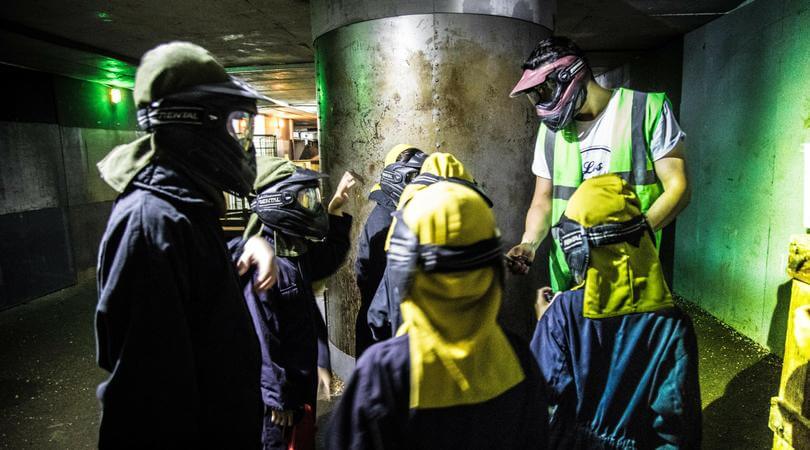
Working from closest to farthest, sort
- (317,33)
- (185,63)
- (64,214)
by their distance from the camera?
1. (185,63)
2. (317,33)
3. (64,214)

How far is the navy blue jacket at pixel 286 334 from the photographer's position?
7.61 feet

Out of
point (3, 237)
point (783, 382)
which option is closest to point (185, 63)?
point (783, 382)

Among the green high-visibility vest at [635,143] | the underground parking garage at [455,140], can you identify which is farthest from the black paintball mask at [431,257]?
the green high-visibility vest at [635,143]

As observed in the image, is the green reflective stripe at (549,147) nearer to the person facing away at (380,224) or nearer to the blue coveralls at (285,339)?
the person facing away at (380,224)

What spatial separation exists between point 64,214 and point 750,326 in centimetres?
1037

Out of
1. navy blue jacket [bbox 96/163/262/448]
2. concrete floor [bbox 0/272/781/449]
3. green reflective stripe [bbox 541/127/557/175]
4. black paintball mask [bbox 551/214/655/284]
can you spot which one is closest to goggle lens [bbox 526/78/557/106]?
green reflective stripe [bbox 541/127/557/175]

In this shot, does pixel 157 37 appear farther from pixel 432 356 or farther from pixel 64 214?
pixel 432 356

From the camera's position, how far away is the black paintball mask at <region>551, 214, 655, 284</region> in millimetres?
2047

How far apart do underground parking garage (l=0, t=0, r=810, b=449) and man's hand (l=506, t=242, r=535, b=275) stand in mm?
490

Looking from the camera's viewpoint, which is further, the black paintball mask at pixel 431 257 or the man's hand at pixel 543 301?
the man's hand at pixel 543 301

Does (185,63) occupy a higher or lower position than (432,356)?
higher

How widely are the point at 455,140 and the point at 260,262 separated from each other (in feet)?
6.88

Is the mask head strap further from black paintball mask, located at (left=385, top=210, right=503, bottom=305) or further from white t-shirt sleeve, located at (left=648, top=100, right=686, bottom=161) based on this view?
white t-shirt sleeve, located at (left=648, top=100, right=686, bottom=161)

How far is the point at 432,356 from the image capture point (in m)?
1.38
